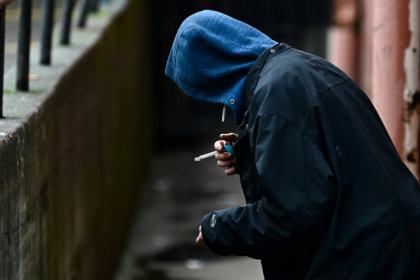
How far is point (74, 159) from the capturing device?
497cm

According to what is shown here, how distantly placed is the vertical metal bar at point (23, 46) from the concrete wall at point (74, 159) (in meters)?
0.09

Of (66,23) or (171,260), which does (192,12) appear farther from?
(66,23)

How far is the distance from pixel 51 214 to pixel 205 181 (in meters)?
6.09

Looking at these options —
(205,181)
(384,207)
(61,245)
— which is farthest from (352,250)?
(205,181)

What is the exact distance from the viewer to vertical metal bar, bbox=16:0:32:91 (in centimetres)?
432

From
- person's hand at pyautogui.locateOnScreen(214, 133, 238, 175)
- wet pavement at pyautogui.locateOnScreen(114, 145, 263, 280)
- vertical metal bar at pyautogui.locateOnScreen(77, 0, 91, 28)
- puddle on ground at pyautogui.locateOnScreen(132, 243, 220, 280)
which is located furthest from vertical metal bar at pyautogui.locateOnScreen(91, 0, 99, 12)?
person's hand at pyautogui.locateOnScreen(214, 133, 238, 175)

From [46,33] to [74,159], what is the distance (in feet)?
2.63

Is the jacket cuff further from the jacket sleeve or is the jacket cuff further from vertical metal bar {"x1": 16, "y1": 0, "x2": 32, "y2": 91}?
vertical metal bar {"x1": 16, "y1": 0, "x2": 32, "y2": 91}

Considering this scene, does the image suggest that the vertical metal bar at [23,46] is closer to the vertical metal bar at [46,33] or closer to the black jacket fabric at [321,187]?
the vertical metal bar at [46,33]

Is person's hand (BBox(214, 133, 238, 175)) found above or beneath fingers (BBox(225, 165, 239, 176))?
above

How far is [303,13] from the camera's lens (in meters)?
10.9

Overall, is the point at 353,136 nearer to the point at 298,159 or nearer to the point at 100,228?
the point at 298,159

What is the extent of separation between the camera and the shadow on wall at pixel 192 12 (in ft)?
36.1

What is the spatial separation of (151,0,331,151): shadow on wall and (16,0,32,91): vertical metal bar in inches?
270
